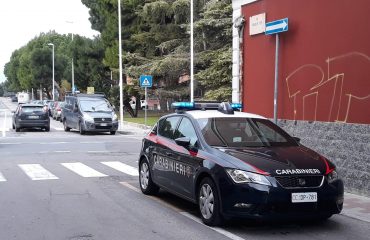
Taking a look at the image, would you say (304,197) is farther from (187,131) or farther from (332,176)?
(187,131)

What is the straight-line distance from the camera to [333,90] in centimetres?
1069

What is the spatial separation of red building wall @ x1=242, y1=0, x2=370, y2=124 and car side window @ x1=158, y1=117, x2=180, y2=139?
360cm

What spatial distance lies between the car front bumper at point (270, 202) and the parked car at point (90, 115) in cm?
2006

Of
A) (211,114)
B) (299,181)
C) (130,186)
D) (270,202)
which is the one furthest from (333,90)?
(270,202)

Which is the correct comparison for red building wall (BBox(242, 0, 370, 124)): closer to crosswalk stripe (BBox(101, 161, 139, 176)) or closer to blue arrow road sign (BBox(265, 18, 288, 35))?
blue arrow road sign (BBox(265, 18, 288, 35))

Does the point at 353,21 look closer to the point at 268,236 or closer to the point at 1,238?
the point at 268,236

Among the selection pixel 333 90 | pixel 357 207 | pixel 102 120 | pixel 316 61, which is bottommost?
pixel 357 207

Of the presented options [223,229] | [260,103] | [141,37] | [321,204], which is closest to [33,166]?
[260,103]

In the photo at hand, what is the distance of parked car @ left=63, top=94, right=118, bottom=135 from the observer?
26.1 m

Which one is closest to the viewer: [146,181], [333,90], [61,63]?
[146,181]

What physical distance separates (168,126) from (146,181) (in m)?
1.23

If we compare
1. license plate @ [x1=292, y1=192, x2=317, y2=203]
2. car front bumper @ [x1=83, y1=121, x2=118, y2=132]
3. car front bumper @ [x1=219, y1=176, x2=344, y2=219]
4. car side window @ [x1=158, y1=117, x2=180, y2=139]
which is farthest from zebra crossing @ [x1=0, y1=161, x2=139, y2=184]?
car front bumper @ [x1=83, y1=121, x2=118, y2=132]

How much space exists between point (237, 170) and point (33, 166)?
8394mm

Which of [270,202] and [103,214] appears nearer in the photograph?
[270,202]
